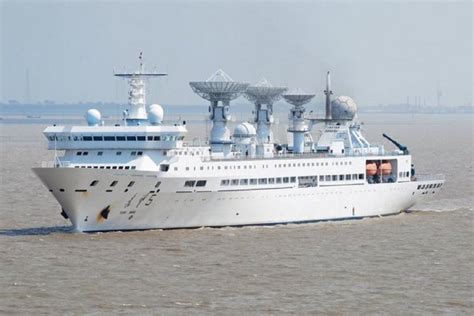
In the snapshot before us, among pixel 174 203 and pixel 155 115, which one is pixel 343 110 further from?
pixel 174 203

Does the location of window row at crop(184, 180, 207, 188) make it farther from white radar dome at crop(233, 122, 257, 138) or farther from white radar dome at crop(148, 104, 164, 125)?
white radar dome at crop(233, 122, 257, 138)

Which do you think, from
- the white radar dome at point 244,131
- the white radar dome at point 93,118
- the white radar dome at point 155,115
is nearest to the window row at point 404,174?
the white radar dome at point 244,131

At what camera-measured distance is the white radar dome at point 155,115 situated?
56875 millimetres

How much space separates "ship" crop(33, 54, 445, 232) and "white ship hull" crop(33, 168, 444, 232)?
52 mm

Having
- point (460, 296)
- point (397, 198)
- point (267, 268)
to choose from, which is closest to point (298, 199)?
point (397, 198)

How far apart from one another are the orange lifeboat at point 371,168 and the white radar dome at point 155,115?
14566mm

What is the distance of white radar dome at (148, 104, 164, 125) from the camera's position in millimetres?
56875

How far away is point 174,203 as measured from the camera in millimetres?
55094

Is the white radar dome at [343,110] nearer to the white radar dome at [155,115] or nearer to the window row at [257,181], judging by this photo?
the window row at [257,181]

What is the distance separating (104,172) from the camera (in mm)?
52625

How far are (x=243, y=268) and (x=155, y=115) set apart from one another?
547 inches

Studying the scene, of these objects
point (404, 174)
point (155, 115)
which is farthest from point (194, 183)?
point (404, 174)

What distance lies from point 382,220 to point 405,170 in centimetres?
621

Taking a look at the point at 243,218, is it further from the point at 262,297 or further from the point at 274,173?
the point at 262,297
